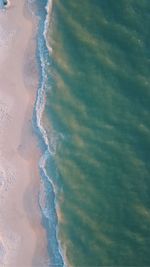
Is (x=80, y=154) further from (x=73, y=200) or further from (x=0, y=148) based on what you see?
(x=0, y=148)

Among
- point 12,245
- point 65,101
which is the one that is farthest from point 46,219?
point 65,101

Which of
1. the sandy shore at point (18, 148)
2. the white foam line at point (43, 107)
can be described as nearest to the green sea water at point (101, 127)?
the white foam line at point (43, 107)

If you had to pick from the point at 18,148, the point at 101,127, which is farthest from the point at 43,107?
the point at 101,127

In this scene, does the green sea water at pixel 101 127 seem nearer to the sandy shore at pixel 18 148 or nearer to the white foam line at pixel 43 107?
the white foam line at pixel 43 107

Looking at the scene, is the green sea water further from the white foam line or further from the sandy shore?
the sandy shore

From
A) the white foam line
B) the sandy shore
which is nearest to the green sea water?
the white foam line

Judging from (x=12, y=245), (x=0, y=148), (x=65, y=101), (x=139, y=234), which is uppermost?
Answer: (x=65, y=101)

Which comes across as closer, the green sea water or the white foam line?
the green sea water
